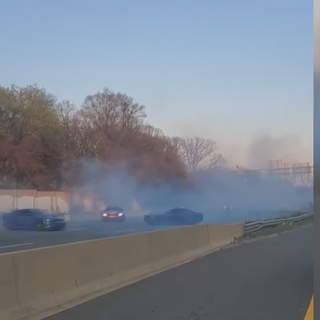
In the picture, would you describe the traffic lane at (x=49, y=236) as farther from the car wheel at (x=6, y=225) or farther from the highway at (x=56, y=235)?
the car wheel at (x=6, y=225)

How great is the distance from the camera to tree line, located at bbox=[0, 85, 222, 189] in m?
50.5

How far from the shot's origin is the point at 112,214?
1709 inches

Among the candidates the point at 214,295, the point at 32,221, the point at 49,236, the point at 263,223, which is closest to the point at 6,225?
the point at 32,221

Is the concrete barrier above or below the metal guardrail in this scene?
above

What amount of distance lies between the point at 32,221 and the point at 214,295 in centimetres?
2794

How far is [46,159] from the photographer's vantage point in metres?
56.6

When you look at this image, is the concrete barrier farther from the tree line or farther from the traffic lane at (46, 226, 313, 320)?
the tree line

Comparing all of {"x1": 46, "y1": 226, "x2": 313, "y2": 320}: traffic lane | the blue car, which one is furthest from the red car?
{"x1": 46, "y1": 226, "x2": 313, "y2": 320}: traffic lane

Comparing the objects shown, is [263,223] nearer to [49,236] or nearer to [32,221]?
[49,236]

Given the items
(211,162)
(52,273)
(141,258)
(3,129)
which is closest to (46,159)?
(3,129)

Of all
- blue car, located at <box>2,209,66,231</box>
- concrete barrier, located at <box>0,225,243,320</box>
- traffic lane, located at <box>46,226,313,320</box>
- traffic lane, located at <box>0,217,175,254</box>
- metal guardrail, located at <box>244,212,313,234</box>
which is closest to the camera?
concrete barrier, located at <box>0,225,243,320</box>

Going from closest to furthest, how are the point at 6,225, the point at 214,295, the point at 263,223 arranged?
the point at 214,295, the point at 263,223, the point at 6,225

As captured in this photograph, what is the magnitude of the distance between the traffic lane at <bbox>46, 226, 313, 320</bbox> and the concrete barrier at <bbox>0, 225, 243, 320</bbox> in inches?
11.0

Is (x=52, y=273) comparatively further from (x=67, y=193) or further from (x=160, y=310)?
(x=67, y=193)
